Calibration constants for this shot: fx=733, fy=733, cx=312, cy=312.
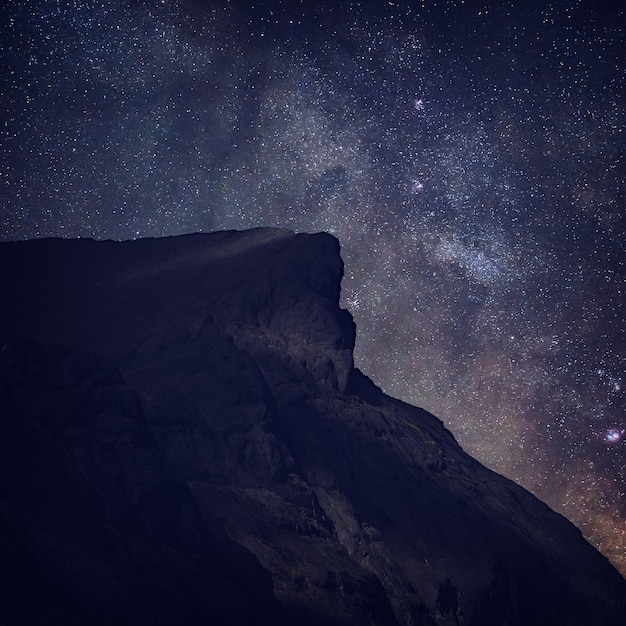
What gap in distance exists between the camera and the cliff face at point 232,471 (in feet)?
151

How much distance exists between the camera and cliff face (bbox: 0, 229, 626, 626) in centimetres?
4594

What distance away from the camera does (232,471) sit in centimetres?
6650

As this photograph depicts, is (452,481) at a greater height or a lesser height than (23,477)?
greater

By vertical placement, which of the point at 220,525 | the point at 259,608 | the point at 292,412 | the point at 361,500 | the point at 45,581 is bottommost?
the point at 45,581

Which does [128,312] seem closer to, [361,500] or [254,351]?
[254,351]

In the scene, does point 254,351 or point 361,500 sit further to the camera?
point 254,351

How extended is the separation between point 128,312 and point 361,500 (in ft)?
120

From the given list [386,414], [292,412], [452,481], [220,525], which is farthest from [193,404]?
[452,481]

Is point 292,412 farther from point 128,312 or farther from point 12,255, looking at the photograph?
point 12,255

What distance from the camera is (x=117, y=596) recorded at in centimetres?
3997

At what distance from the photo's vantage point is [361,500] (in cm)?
7050

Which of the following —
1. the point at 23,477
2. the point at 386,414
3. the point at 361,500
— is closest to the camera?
the point at 23,477

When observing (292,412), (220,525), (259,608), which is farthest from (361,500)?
(259,608)

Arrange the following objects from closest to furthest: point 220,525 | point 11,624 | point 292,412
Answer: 1. point 11,624
2. point 220,525
3. point 292,412
